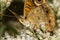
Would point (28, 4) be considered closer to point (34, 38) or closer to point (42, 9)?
point (42, 9)

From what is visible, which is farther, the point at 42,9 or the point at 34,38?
the point at 42,9

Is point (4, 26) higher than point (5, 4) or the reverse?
the reverse

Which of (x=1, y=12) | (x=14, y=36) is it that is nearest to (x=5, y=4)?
(x=1, y=12)

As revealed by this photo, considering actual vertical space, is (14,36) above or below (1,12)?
below

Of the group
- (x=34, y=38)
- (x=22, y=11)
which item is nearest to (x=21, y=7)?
(x=22, y=11)

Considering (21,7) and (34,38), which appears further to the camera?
(21,7)

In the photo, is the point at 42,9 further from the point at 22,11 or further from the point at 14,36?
the point at 14,36
